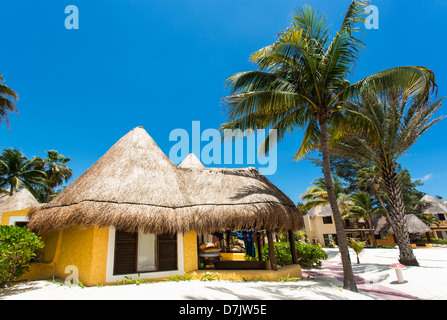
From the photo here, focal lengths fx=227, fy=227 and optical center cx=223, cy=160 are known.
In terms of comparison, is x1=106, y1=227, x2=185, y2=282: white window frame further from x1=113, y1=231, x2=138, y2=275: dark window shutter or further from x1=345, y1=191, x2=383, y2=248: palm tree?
x1=345, y1=191, x2=383, y2=248: palm tree

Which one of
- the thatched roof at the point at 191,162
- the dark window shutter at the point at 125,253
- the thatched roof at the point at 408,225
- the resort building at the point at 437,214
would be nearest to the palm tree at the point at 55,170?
the thatched roof at the point at 191,162

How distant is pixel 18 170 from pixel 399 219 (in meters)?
31.1

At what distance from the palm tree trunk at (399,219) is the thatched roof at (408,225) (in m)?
15.8

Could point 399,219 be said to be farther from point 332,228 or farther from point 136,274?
point 332,228

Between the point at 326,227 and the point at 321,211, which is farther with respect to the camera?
the point at 321,211

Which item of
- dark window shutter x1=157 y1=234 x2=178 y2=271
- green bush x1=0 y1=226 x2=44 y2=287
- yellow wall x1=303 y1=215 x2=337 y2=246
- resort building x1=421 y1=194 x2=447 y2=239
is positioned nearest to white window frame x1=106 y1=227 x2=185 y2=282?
dark window shutter x1=157 y1=234 x2=178 y2=271

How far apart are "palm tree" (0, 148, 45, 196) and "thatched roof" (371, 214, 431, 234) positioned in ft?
123

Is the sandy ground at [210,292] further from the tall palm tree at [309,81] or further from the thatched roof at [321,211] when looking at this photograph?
the thatched roof at [321,211]

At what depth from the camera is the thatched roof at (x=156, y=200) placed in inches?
244

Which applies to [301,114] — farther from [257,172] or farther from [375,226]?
[375,226]

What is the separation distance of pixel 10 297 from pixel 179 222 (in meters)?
3.91

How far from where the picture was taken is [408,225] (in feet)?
80.1

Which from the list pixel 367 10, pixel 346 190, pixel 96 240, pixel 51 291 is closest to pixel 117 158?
pixel 96 240

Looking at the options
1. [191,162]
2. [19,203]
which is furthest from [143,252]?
[19,203]
